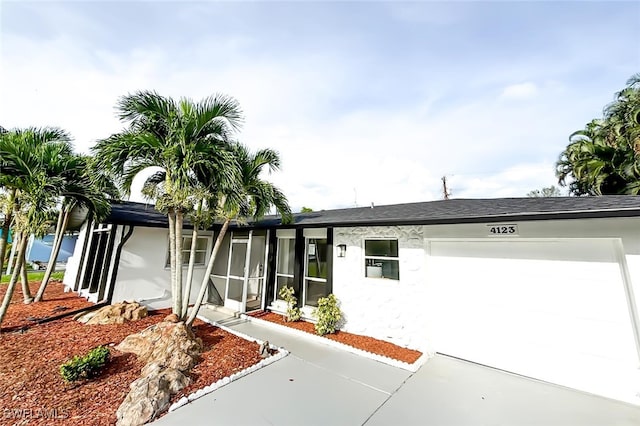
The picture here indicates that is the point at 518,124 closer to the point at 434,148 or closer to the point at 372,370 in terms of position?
the point at 434,148

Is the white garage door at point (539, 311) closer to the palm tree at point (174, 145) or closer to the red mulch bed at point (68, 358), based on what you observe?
the red mulch bed at point (68, 358)

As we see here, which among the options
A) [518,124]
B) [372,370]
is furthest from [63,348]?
[518,124]

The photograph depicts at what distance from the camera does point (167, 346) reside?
4.90 meters

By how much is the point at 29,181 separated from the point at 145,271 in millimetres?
4112

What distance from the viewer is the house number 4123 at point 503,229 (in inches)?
194

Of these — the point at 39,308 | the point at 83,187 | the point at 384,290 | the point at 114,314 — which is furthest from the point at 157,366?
the point at 39,308

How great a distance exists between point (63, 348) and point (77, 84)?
6646 millimetres

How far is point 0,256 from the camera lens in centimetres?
573

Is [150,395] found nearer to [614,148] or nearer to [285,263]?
[285,263]

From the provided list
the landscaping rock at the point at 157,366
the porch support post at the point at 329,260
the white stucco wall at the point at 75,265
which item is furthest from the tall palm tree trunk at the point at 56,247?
the porch support post at the point at 329,260

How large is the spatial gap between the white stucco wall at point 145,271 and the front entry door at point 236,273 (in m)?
2.20

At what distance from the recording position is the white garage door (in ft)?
13.1

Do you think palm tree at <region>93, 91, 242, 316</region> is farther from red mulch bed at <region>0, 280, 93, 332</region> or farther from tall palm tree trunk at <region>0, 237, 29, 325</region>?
red mulch bed at <region>0, 280, 93, 332</region>

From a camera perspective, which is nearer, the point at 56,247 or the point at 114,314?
the point at 114,314
